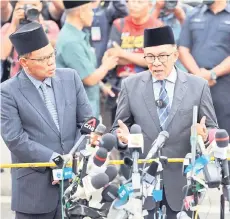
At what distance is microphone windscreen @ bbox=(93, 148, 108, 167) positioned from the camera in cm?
438

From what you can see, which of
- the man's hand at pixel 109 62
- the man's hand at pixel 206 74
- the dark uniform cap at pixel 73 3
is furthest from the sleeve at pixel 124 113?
the man's hand at pixel 206 74

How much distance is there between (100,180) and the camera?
13.8ft

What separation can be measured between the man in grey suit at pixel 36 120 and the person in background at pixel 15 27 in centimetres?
217

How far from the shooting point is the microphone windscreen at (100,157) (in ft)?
14.4

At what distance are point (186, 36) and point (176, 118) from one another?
2452 millimetres

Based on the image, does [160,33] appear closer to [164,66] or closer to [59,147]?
[164,66]

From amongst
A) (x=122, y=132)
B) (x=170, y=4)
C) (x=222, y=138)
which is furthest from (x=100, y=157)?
(x=170, y=4)

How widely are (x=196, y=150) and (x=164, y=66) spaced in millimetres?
1100

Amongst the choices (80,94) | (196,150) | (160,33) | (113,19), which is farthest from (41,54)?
(113,19)

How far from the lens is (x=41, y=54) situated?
5531mm

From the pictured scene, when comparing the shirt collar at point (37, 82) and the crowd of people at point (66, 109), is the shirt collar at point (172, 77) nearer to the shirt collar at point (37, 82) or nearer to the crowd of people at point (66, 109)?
the crowd of people at point (66, 109)

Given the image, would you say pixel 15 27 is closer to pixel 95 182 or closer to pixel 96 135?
pixel 96 135

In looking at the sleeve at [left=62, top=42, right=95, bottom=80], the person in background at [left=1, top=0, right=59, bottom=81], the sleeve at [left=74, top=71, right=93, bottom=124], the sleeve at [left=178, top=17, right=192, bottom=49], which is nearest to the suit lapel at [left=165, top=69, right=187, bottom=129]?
the sleeve at [left=74, top=71, right=93, bottom=124]

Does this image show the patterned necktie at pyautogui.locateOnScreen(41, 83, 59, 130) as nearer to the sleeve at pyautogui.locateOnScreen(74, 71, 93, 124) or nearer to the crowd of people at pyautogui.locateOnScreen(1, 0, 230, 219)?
the crowd of people at pyautogui.locateOnScreen(1, 0, 230, 219)
